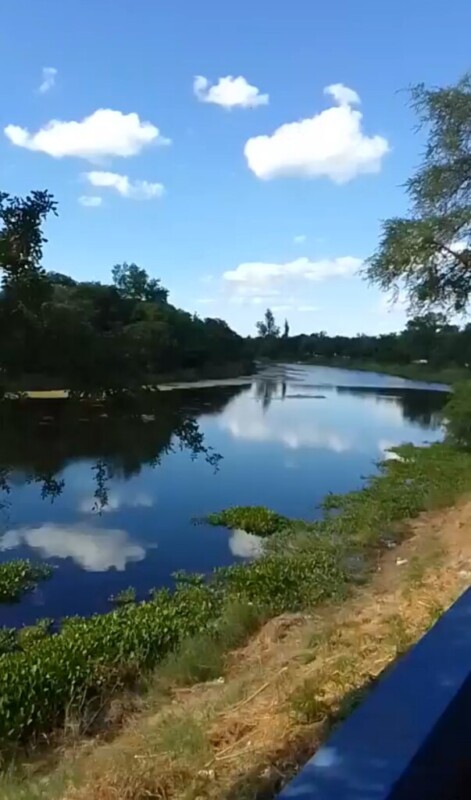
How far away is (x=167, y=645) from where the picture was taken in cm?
721

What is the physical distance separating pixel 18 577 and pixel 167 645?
11.6 ft

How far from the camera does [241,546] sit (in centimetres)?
1198

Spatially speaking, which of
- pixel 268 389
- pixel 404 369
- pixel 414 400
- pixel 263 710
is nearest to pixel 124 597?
pixel 263 710

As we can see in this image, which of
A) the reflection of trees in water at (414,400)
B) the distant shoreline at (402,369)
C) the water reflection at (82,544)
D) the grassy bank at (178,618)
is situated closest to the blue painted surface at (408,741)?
the grassy bank at (178,618)

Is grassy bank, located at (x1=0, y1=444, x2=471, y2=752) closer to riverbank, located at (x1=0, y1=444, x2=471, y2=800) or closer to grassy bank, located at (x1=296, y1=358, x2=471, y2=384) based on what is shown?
riverbank, located at (x1=0, y1=444, x2=471, y2=800)

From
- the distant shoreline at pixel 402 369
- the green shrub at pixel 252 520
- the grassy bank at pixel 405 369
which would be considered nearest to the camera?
the green shrub at pixel 252 520

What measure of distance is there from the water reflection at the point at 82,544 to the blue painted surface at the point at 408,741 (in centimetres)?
900

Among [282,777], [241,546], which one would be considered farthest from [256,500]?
[282,777]

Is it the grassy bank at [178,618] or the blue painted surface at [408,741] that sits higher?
the blue painted surface at [408,741]

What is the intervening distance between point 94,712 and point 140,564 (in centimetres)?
476

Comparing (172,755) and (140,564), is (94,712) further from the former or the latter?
(140,564)

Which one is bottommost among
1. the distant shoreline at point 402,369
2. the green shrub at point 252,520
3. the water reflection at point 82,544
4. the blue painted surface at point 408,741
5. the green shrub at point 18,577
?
the water reflection at point 82,544

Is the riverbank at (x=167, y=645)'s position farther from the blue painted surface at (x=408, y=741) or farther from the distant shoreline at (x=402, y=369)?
the distant shoreline at (x=402, y=369)

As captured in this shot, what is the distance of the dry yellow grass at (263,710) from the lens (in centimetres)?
337
